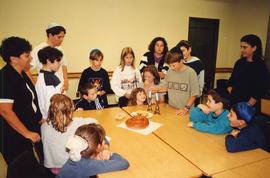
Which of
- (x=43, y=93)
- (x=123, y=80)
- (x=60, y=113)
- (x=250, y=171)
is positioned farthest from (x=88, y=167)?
(x=123, y=80)

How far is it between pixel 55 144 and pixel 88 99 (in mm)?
1107

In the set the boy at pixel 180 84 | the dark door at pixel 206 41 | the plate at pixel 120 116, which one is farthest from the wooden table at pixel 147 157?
the dark door at pixel 206 41

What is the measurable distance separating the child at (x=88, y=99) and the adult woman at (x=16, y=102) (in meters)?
0.77

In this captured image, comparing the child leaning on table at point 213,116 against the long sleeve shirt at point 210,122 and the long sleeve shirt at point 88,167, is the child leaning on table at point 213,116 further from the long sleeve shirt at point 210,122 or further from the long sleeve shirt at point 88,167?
the long sleeve shirt at point 88,167

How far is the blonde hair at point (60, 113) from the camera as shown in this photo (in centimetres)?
170

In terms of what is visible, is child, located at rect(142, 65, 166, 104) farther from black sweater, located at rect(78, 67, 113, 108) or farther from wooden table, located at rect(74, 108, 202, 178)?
wooden table, located at rect(74, 108, 202, 178)

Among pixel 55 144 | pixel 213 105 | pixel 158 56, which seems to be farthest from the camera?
pixel 158 56

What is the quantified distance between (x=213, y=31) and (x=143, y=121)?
14.9ft

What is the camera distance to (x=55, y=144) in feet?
5.57

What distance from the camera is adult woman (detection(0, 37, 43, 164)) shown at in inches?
70.3

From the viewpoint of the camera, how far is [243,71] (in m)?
2.75

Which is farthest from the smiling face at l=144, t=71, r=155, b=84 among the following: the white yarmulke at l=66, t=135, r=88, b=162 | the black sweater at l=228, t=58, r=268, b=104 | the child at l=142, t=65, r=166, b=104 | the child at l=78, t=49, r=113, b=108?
the white yarmulke at l=66, t=135, r=88, b=162

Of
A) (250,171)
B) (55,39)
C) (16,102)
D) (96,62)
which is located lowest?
(250,171)

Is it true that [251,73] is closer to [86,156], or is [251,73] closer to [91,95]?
[91,95]
